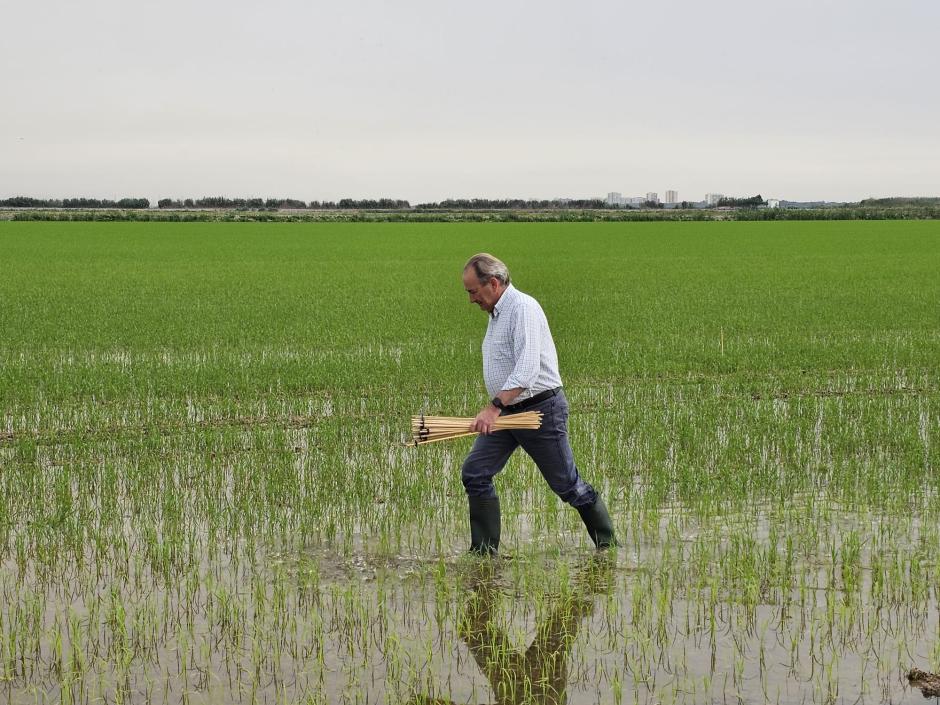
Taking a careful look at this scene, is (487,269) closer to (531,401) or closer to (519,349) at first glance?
(519,349)

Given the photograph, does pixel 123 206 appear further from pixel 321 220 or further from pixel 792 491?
pixel 792 491

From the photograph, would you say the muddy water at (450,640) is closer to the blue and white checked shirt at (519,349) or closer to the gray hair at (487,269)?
the blue and white checked shirt at (519,349)

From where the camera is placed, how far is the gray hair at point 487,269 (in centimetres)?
516

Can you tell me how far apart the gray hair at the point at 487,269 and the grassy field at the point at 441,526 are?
1.50m

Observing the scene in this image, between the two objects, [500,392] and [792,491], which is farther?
[792,491]

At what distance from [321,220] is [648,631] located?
79.6 meters

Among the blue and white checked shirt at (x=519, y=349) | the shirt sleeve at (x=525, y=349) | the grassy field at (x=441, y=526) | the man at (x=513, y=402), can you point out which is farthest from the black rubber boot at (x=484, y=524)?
the shirt sleeve at (x=525, y=349)

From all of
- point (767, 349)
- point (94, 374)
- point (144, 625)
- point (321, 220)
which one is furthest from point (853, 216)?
point (144, 625)

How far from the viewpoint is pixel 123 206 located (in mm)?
101125

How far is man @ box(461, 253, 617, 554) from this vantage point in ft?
16.9

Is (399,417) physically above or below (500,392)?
below

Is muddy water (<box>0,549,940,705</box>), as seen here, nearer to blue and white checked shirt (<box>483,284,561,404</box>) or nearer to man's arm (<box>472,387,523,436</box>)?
man's arm (<box>472,387,523,436</box>)

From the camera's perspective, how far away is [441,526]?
625 cm

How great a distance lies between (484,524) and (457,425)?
605mm
